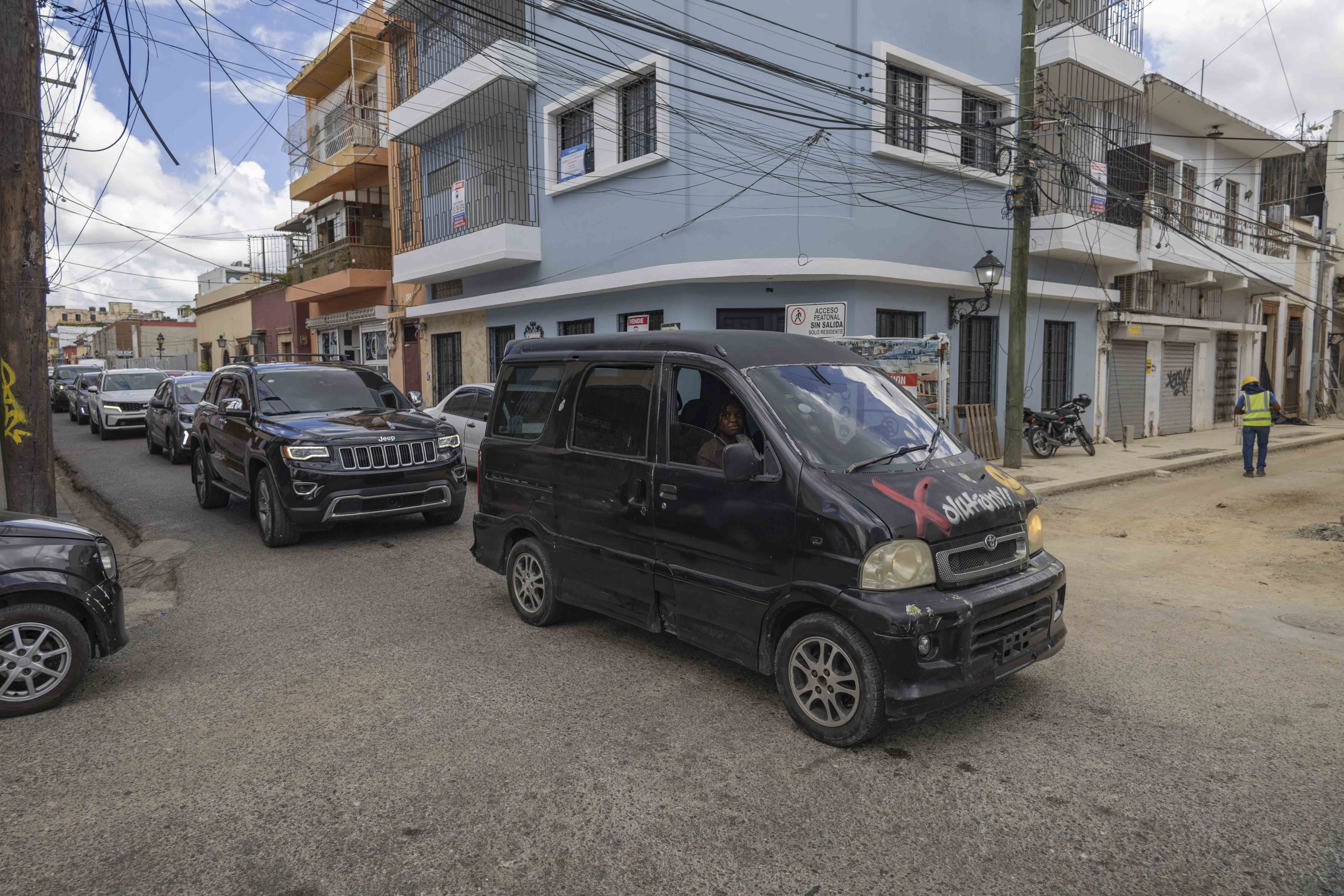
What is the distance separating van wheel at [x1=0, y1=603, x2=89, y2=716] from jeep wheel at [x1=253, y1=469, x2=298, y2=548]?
11.7ft

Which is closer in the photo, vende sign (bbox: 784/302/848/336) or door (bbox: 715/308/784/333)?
vende sign (bbox: 784/302/848/336)

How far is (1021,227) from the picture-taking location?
13.5 meters

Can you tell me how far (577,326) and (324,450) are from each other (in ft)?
31.4

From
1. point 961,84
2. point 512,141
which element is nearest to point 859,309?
point 961,84

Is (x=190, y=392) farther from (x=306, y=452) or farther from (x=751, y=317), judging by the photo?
(x=751, y=317)

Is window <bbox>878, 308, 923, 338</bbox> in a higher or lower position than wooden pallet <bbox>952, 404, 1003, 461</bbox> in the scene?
higher

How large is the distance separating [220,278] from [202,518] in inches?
1597

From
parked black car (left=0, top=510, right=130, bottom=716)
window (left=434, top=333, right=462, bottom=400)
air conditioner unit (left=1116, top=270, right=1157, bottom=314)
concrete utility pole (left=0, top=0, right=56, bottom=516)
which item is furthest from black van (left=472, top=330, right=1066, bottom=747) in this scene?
air conditioner unit (left=1116, top=270, right=1157, bottom=314)

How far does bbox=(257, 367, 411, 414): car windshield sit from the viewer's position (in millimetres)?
8984

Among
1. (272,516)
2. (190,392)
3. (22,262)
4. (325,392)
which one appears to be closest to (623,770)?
(272,516)

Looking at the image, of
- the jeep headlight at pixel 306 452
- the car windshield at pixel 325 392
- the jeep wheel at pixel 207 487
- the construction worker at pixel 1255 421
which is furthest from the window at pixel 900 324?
the jeep wheel at pixel 207 487

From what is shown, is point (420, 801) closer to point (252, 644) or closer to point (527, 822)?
point (527, 822)

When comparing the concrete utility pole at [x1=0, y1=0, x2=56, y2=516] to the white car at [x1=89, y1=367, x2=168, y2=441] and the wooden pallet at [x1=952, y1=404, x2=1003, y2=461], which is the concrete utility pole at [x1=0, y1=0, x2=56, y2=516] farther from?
the wooden pallet at [x1=952, y1=404, x2=1003, y2=461]

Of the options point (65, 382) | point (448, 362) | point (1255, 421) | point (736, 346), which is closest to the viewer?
point (736, 346)
